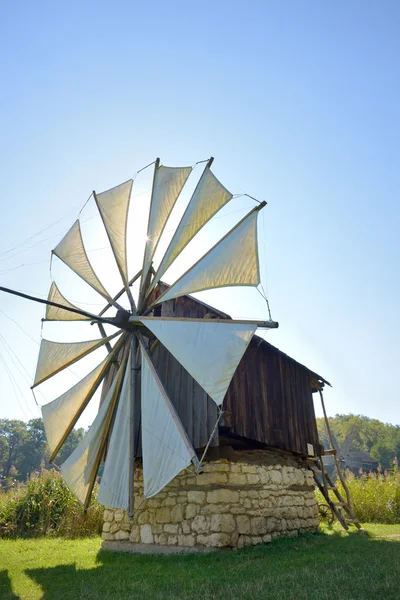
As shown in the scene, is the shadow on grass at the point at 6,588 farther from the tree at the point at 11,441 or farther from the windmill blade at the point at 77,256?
the tree at the point at 11,441

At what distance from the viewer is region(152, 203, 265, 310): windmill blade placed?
8734 millimetres

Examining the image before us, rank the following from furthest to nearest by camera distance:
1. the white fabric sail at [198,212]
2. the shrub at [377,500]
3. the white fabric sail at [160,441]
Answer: the shrub at [377,500] < the white fabric sail at [198,212] < the white fabric sail at [160,441]

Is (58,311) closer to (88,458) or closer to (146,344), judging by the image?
(146,344)

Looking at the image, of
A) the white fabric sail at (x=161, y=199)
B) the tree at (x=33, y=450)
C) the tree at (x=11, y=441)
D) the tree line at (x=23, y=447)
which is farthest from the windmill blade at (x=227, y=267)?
the tree at (x=11, y=441)

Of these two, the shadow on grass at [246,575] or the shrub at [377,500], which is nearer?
the shadow on grass at [246,575]

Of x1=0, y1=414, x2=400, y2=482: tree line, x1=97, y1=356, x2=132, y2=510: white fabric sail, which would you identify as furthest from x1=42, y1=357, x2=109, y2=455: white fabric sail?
x1=0, y1=414, x2=400, y2=482: tree line

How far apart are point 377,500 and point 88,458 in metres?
10.7

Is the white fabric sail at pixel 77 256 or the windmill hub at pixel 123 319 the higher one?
the white fabric sail at pixel 77 256

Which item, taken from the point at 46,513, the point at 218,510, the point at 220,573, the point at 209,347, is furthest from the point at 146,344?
the point at 46,513

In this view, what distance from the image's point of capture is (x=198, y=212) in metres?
9.88

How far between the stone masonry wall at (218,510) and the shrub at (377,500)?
17.4 ft

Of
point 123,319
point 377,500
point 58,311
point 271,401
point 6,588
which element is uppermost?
point 58,311

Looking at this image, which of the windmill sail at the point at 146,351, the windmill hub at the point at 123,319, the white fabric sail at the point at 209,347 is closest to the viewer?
the white fabric sail at the point at 209,347

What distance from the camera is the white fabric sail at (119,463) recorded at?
8.14m
